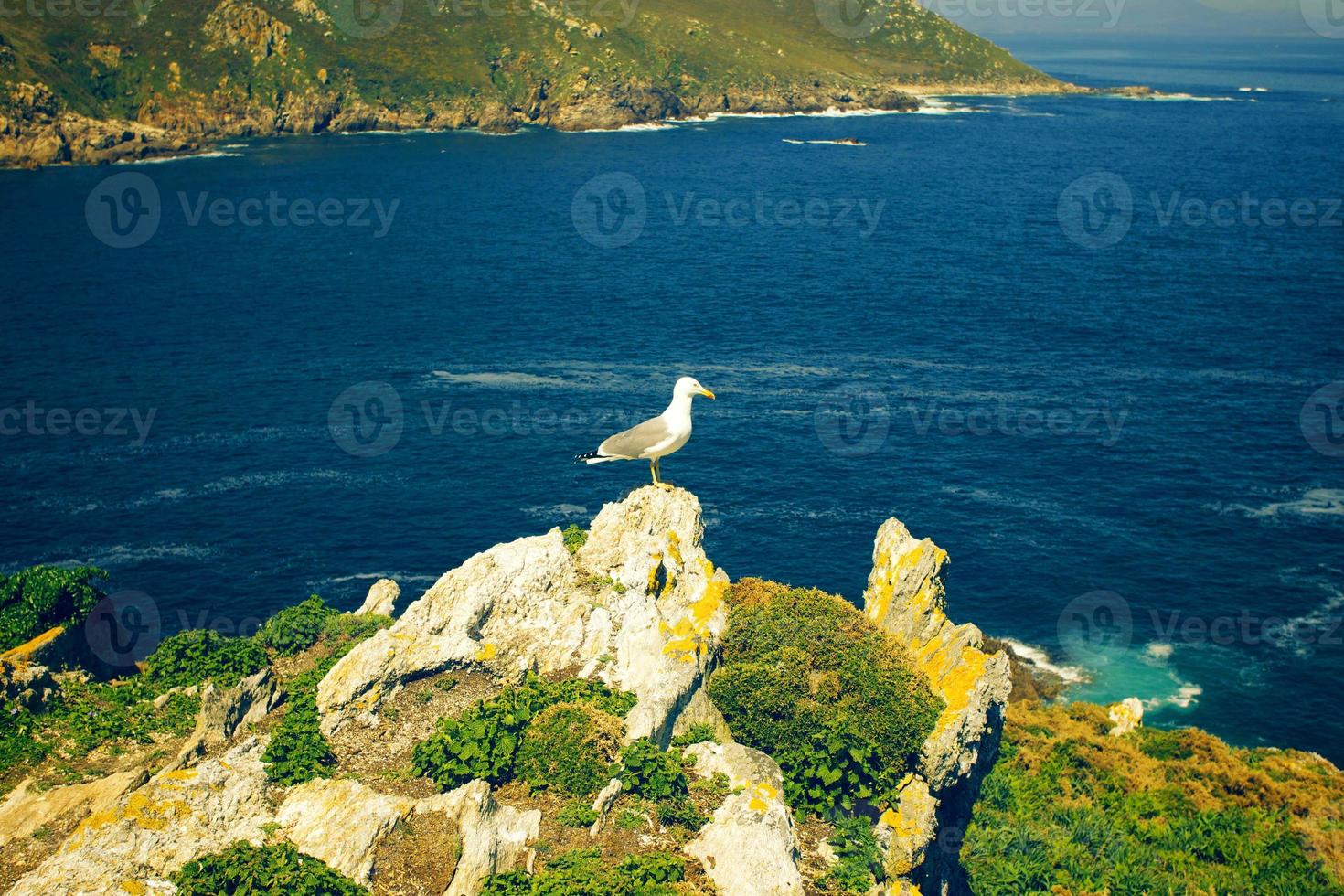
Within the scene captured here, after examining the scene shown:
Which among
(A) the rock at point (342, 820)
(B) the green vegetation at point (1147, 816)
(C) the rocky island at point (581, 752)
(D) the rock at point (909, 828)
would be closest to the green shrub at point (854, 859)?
(C) the rocky island at point (581, 752)

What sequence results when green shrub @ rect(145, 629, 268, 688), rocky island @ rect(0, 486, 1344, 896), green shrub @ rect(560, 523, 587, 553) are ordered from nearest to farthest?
rocky island @ rect(0, 486, 1344, 896) < green shrub @ rect(145, 629, 268, 688) < green shrub @ rect(560, 523, 587, 553)

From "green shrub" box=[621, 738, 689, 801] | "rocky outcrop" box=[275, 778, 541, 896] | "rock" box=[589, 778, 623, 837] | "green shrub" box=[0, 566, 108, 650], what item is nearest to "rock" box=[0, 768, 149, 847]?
"rocky outcrop" box=[275, 778, 541, 896]

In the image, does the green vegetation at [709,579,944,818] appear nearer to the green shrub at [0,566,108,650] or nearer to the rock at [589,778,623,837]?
the rock at [589,778,623,837]

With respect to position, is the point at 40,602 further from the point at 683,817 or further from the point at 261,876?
the point at 683,817

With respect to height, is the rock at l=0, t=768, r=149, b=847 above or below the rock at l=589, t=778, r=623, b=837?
above

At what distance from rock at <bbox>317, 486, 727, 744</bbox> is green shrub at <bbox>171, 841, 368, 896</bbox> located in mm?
5755

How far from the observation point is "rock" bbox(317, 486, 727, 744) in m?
30.0

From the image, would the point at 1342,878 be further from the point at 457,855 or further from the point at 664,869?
the point at 457,855

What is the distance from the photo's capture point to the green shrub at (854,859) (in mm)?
26266

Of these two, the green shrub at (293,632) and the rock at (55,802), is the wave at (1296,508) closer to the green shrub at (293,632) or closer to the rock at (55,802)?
the green shrub at (293,632)

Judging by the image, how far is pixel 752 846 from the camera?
25203 millimetres

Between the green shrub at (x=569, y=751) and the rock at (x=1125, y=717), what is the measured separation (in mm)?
30146

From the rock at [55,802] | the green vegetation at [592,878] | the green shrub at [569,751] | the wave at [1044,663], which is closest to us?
the green vegetation at [592,878]

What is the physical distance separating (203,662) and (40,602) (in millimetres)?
7678
